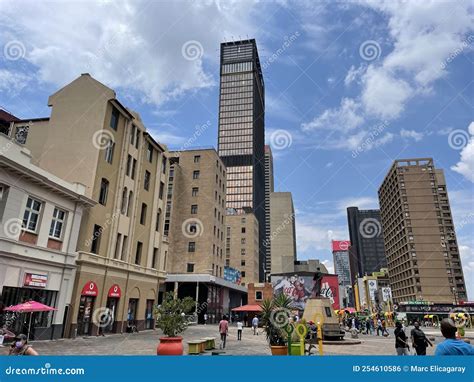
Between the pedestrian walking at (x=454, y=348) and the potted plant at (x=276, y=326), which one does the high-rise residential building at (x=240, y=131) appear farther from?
the pedestrian walking at (x=454, y=348)

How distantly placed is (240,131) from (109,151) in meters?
135

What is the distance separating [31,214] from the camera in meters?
20.5

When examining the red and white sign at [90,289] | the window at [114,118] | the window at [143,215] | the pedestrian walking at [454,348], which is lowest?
the pedestrian walking at [454,348]

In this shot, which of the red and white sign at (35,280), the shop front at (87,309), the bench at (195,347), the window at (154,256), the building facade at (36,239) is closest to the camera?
the bench at (195,347)

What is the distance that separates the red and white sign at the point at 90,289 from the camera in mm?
23875

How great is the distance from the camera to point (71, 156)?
26766 millimetres

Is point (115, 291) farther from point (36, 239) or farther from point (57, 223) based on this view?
point (36, 239)

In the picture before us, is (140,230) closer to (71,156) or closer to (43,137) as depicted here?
(71,156)

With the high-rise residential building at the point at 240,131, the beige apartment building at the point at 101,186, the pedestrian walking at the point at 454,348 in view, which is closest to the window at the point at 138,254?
the beige apartment building at the point at 101,186

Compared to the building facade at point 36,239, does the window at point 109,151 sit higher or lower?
higher

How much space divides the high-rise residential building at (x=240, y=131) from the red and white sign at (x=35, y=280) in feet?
407

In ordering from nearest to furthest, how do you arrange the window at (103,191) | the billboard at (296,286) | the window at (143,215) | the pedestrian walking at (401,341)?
1. the pedestrian walking at (401,341)
2. the window at (103,191)
3. the window at (143,215)
4. the billboard at (296,286)

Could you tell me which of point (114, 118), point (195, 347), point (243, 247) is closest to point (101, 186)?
point (114, 118)

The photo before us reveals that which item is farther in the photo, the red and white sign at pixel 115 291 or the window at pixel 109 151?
the window at pixel 109 151
